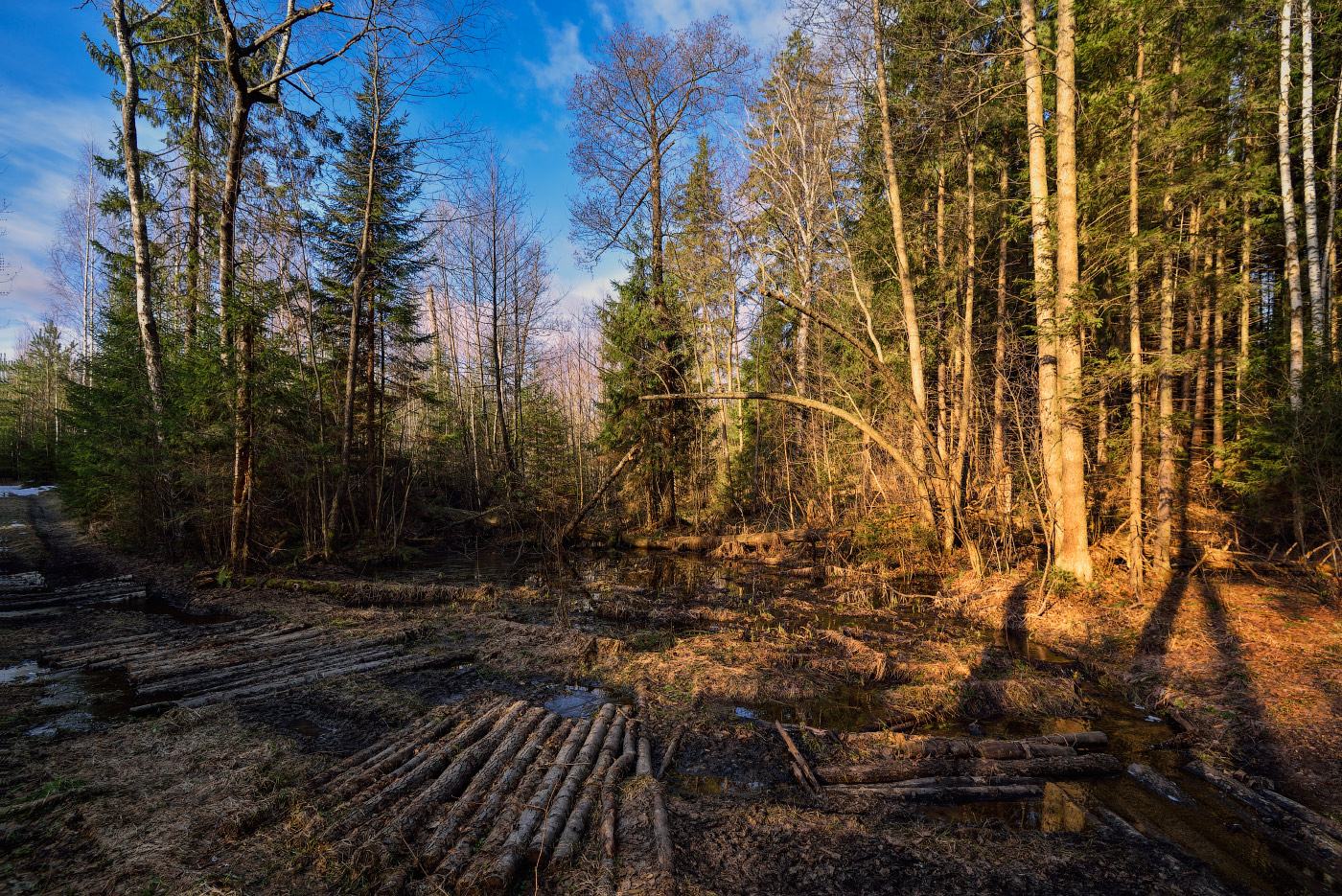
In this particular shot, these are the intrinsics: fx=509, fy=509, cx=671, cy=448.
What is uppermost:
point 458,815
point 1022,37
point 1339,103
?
point 1022,37

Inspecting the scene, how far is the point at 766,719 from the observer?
5949 mm

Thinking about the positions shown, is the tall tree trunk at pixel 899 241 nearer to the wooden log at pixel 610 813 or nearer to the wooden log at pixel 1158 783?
the wooden log at pixel 1158 783

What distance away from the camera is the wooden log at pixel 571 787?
351cm

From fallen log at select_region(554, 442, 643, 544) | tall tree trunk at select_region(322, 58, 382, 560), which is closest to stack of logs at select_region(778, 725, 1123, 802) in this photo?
fallen log at select_region(554, 442, 643, 544)

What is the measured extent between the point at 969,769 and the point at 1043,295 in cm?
870

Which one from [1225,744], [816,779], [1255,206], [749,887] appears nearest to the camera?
[749,887]

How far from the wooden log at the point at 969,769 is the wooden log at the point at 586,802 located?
1.92 meters

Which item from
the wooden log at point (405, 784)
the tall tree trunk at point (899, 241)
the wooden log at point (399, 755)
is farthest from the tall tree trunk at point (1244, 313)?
the wooden log at point (399, 755)

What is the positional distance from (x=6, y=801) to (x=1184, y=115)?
18.1 m

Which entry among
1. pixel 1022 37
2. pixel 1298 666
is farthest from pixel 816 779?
pixel 1022 37

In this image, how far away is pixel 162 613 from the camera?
935cm

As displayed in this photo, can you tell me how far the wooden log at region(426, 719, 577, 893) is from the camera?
3.22 m

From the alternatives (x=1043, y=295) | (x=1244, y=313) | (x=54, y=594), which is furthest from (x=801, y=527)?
(x=54, y=594)

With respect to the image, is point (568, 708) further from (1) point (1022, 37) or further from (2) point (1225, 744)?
(1) point (1022, 37)
